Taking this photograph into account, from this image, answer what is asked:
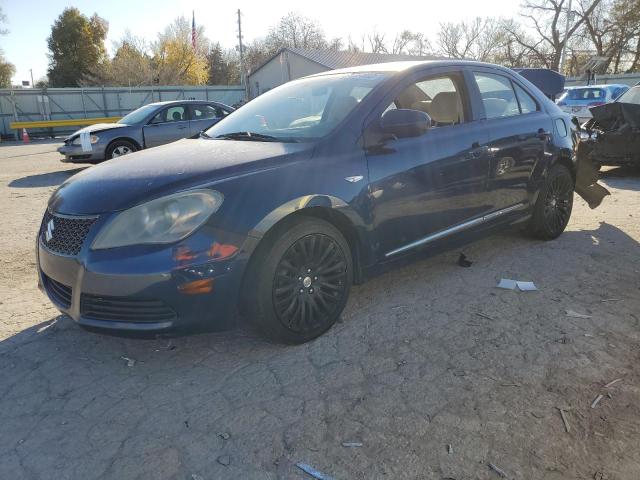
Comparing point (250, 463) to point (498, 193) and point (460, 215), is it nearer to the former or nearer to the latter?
point (460, 215)

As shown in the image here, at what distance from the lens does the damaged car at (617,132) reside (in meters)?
→ 7.88

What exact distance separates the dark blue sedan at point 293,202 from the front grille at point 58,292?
0.01 meters

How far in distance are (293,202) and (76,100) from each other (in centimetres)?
3061

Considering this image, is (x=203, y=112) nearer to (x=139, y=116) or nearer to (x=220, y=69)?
(x=139, y=116)

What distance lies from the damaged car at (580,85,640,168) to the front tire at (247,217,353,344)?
6519mm

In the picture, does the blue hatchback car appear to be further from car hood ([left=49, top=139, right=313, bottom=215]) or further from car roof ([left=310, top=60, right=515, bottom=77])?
car hood ([left=49, top=139, right=313, bottom=215])

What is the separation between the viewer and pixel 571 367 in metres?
2.69

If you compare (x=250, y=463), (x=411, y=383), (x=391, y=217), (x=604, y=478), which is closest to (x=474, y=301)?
(x=391, y=217)

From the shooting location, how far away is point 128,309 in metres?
2.54

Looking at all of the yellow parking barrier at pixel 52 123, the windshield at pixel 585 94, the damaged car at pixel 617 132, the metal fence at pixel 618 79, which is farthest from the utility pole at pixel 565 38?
the damaged car at pixel 617 132

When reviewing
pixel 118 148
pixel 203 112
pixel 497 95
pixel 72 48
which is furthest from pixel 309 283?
pixel 72 48

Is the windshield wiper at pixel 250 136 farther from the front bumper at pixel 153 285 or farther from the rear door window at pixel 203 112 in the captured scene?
the rear door window at pixel 203 112

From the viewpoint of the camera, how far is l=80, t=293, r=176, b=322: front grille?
252 cm

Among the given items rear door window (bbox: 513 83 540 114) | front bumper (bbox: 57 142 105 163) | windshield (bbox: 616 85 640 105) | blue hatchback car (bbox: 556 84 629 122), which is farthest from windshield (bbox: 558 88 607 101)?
front bumper (bbox: 57 142 105 163)
